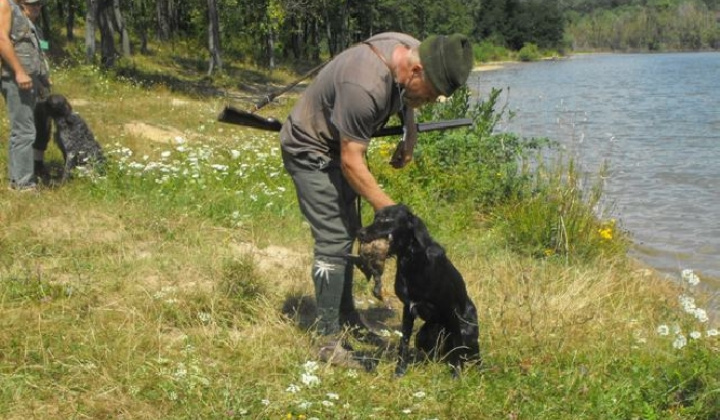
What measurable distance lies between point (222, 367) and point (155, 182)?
4.16 metres

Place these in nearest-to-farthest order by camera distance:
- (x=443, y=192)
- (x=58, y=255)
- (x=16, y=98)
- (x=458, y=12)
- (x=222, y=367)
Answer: (x=222, y=367)
(x=58, y=255)
(x=16, y=98)
(x=443, y=192)
(x=458, y=12)

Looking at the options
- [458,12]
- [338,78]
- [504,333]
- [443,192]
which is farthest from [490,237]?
[458,12]

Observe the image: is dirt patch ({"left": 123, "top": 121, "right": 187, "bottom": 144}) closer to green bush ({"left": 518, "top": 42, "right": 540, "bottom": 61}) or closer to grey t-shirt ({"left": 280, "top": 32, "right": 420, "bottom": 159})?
grey t-shirt ({"left": 280, "top": 32, "right": 420, "bottom": 159})

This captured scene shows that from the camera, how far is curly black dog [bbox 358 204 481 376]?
3.66m

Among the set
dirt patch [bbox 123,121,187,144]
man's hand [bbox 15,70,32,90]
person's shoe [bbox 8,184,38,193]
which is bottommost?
dirt patch [bbox 123,121,187,144]

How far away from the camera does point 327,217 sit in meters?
4.05

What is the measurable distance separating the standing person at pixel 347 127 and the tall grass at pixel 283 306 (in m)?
0.43

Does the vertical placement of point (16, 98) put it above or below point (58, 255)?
above

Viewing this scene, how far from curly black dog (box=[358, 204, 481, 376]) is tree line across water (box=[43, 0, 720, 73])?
58.0ft

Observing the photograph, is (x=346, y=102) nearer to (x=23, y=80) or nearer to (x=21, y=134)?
(x=23, y=80)

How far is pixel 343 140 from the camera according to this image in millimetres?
3621

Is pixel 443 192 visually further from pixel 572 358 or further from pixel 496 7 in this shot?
pixel 496 7

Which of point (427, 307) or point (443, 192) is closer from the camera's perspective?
point (427, 307)

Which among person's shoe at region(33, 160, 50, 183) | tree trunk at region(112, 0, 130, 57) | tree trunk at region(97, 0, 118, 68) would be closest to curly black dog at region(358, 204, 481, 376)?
person's shoe at region(33, 160, 50, 183)
